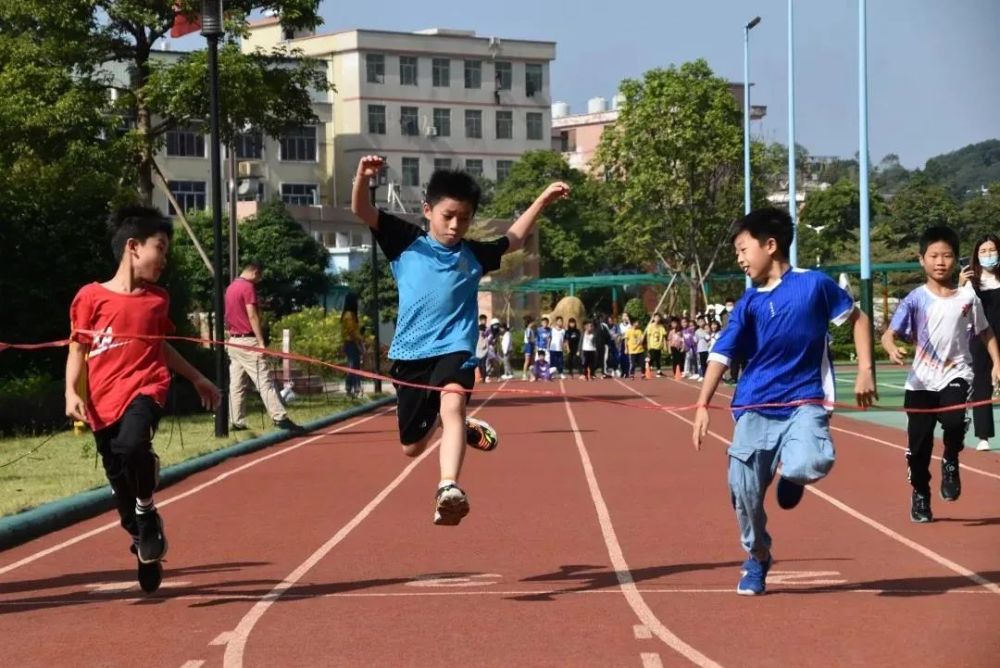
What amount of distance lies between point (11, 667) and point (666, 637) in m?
2.68

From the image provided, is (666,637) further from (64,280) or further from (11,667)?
(64,280)

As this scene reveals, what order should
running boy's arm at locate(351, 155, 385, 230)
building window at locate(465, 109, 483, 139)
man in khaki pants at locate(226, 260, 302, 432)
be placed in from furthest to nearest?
building window at locate(465, 109, 483, 139)
man in khaki pants at locate(226, 260, 302, 432)
running boy's arm at locate(351, 155, 385, 230)

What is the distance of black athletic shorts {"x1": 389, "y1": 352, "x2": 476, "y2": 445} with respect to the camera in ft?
28.3

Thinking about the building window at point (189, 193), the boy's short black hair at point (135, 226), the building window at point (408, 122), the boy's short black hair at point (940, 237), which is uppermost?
the building window at point (408, 122)

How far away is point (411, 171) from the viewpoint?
106m

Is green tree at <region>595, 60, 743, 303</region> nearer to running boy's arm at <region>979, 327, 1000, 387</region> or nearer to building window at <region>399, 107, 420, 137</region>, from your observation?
building window at <region>399, 107, 420, 137</region>

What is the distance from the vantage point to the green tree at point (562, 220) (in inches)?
3947

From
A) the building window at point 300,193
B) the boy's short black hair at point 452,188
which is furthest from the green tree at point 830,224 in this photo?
the boy's short black hair at point 452,188

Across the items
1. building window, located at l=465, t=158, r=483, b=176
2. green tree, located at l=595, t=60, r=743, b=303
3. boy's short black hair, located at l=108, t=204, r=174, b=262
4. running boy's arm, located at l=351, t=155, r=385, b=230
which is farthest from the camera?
building window, located at l=465, t=158, r=483, b=176

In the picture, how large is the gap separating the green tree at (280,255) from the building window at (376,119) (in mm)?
30596

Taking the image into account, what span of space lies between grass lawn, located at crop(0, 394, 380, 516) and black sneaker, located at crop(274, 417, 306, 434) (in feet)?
0.65

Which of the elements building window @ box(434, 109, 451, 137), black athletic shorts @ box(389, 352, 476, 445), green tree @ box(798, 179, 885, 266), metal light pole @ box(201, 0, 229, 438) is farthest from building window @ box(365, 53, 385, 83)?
black athletic shorts @ box(389, 352, 476, 445)

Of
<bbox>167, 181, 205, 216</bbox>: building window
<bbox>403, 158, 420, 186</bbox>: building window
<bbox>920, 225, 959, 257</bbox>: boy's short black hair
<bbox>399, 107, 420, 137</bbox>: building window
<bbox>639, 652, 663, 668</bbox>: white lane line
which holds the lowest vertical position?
<bbox>639, 652, 663, 668</bbox>: white lane line

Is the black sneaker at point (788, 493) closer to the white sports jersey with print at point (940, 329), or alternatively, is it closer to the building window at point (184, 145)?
the white sports jersey with print at point (940, 329)
